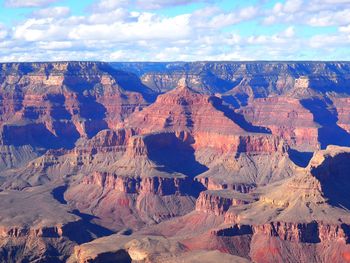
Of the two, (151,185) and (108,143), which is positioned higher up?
(108,143)

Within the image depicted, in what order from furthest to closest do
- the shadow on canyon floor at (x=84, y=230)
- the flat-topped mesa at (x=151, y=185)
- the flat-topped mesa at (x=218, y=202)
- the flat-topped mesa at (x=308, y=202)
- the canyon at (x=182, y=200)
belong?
the flat-topped mesa at (x=151, y=185) < the flat-topped mesa at (x=218, y=202) < the shadow on canyon floor at (x=84, y=230) < the flat-topped mesa at (x=308, y=202) < the canyon at (x=182, y=200)

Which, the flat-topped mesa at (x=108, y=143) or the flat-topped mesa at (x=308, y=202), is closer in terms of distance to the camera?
the flat-topped mesa at (x=308, y=202)

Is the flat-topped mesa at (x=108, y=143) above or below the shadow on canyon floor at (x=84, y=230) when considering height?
above

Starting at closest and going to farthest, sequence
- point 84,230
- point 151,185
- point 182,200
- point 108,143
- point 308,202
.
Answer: point 308,202
point 84,230
point 182,200
point 151,185
point 108,143

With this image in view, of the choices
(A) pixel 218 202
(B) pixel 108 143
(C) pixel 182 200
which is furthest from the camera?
(B) pixel 108 143

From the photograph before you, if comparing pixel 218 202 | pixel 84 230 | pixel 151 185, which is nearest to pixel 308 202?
pixel 218 202

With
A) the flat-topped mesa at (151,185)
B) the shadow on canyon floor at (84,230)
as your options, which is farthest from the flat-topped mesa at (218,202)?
the flat-topped mesa at (151,185)

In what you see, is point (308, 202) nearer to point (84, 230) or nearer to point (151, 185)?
point (84, 230)

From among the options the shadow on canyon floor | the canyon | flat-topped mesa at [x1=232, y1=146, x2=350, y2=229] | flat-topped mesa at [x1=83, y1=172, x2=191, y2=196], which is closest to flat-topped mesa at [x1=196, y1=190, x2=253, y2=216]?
the canyon

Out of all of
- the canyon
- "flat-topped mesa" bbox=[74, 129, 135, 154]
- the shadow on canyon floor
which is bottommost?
the shadow on canyon floor

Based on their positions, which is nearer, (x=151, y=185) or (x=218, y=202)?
(x=218, y=202)

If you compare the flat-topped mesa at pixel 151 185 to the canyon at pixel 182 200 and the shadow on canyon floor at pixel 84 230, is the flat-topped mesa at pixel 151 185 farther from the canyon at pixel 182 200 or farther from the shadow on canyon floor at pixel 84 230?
the shadow on canyon floor at pixel 84 230

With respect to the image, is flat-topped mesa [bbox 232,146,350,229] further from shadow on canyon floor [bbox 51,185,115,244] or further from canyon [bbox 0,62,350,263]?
shadow on canyon floor [bbox 51,185,115,244]
